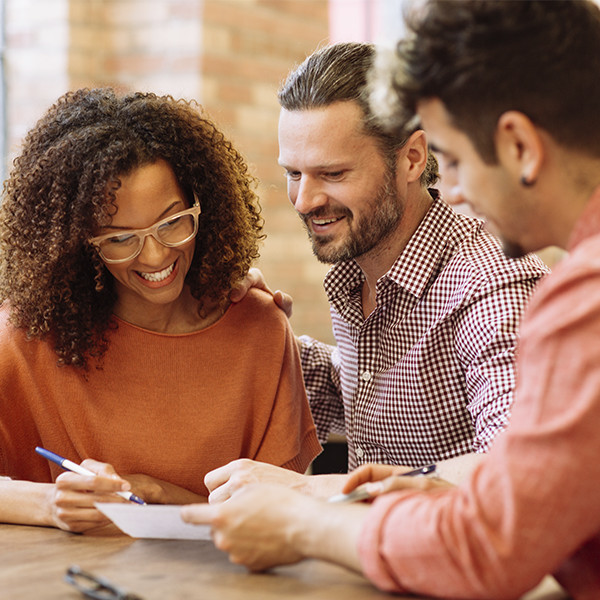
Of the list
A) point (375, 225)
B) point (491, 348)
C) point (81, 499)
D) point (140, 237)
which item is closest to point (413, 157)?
point (375, 225)

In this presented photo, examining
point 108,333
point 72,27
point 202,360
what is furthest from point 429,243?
point 72,27

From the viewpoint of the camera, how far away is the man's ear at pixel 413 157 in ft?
6.59

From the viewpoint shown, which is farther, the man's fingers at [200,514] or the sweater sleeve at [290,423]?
the sweater sleeve at [290,423]

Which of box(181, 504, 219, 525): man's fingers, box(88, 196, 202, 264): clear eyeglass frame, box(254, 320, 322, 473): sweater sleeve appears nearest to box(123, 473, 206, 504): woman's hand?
box(254, 320, 322, 473): sweater sleeve

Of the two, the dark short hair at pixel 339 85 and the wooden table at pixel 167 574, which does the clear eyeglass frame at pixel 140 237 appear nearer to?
the dark short hair at pixel 339 85

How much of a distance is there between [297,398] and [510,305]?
22.3 inches

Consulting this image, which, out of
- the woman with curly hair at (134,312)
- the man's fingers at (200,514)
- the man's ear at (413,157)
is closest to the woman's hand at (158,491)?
the woman with curly hair at (134,312)

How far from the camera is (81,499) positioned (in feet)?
4.83

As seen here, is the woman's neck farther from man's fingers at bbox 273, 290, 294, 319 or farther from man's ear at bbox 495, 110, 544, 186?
man's ear at bbox 495, 110, 544, 186

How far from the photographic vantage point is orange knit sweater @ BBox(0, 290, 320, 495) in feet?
6.02

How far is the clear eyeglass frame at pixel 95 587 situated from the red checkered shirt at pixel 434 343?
0.77 meters

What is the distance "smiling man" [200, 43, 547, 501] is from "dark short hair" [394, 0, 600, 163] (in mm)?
702

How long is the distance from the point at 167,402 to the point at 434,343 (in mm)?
572

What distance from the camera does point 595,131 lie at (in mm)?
1053
